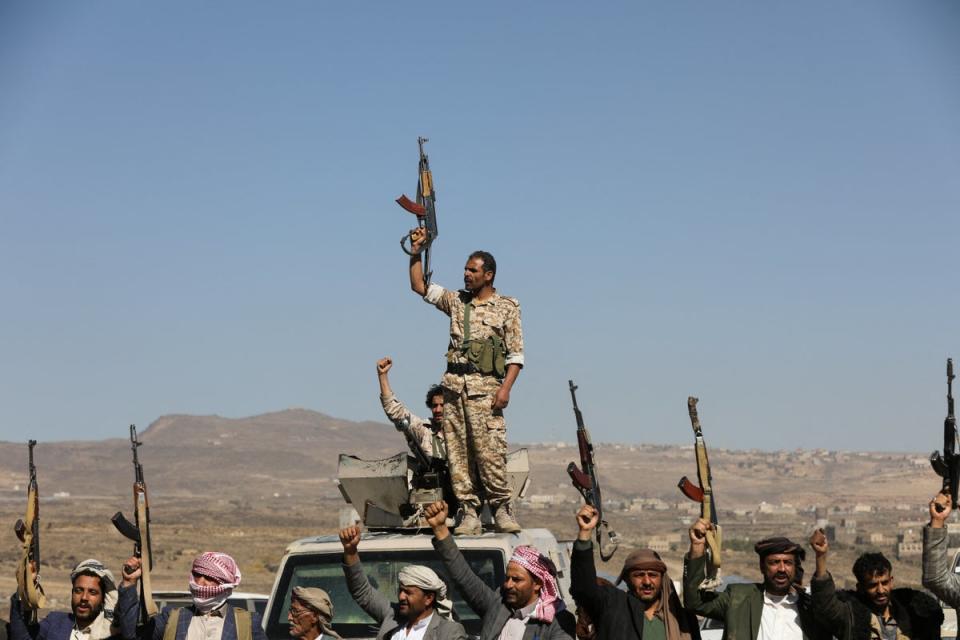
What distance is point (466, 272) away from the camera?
1012 centimetres

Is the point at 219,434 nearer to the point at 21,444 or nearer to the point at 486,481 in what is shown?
the point at 21,444

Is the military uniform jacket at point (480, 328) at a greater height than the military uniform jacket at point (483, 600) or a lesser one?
greater

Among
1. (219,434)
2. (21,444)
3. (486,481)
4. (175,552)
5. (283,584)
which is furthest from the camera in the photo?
(219,434)

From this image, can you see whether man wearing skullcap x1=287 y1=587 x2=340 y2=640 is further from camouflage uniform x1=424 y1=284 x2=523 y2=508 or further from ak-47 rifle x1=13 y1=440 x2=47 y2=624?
camouflage uniform x1=424 y1=284 x2=523 y2=508

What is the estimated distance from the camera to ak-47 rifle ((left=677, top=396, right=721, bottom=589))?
7305mm

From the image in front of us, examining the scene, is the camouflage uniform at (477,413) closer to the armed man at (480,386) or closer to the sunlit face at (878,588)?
the armed man at (480,386)

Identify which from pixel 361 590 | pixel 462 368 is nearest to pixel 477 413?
pixel 462 368

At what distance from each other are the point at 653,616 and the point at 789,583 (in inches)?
25.9

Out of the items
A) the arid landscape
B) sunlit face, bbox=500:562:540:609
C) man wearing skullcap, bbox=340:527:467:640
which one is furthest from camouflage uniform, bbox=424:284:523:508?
the arid landscape

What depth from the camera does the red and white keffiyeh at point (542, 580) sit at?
287 inches

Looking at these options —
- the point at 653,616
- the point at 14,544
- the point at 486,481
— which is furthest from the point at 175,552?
the point at 653,616

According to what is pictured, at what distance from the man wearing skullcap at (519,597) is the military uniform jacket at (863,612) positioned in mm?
1167

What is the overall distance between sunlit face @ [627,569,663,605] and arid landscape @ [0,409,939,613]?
23.7 metres

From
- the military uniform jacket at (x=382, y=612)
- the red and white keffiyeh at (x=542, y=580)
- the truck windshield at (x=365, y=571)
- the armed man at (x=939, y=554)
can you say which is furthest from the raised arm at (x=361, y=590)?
the armed man at (x=939, y=554)
